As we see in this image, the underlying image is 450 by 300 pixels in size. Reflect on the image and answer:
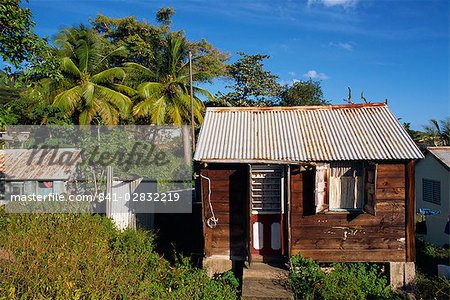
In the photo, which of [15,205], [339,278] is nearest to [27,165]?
[15,205]

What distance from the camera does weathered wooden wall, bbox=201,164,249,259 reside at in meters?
8.08

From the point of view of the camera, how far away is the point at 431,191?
A: 534 inches

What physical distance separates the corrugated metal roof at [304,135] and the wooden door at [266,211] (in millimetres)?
469

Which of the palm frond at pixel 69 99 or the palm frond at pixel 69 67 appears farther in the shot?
the palm frond at pixel 69 67

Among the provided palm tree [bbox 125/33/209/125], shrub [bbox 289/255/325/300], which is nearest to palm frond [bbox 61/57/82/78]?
palm tree [bbox 125/33/209/125]

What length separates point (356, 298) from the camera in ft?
23.1

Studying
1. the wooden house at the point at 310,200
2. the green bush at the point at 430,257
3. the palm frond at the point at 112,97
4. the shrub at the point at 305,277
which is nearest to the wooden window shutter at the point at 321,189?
the wooden house at the point at 310,200

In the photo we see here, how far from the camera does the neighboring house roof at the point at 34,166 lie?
42.9 ft

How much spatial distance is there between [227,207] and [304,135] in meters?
2.71

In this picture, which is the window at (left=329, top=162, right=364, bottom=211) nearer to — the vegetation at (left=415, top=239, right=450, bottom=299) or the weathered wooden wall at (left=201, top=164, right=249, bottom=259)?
the weathered wooden wall at (left=201, top=164, right=249, bottom=259)

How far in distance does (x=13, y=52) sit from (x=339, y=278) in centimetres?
864

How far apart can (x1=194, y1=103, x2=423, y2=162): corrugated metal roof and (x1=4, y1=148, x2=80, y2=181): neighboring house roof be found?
681 cm

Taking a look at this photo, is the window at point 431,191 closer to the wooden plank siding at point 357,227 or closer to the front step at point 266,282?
the wooden plank siding at point 357,227

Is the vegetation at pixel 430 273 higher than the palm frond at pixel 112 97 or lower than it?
lower
